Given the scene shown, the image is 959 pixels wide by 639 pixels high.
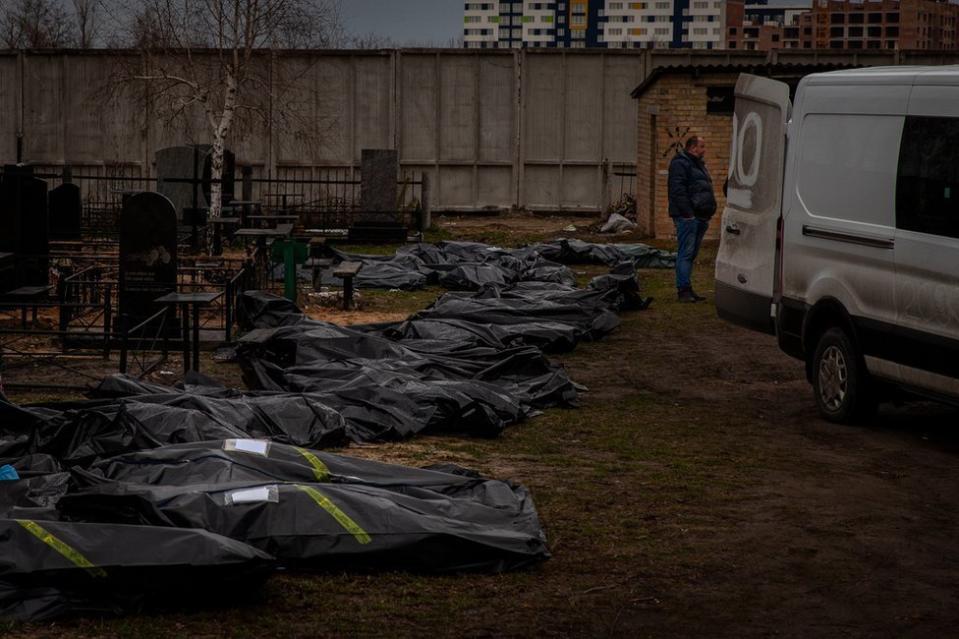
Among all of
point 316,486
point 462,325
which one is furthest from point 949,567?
point 462,325

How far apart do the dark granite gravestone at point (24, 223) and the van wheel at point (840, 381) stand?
31.8 feet

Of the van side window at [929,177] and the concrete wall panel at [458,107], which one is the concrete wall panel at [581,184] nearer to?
the concrete wall panel at [458,107]

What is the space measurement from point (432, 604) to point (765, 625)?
4.92 feet

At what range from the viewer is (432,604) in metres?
6.80

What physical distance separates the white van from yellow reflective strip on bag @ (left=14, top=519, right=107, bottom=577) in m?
6.06

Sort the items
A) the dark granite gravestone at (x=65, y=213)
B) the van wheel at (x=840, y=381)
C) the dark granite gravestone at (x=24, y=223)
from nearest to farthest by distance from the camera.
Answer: the van wheel at (x=840, y=381), the dark granite gravestone at (x=24, y=223), the dark granite gravestone at (x=65, y=213)

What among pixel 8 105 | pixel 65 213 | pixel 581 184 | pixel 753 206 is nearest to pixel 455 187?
pixel 581 184

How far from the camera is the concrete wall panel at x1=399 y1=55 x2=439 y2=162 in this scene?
1452 inches

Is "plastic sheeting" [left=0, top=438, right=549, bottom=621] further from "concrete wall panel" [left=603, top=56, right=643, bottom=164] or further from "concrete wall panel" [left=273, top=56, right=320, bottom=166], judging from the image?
"concrete wall panel" [left=603, top=56, right=643, bottom=164]

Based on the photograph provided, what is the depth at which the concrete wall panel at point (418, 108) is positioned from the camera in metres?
36.9

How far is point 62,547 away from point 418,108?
31272mm

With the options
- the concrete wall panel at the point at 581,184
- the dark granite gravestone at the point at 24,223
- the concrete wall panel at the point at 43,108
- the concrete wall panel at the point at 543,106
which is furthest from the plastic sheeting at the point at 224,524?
the concrete wall panel at the point at 43,108

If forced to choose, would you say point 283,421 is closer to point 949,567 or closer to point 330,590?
point 330,590

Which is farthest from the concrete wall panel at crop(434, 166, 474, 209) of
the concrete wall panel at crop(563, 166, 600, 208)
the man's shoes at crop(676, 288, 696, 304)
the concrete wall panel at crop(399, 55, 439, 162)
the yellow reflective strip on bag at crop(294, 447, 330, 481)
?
the yellow reflective strip on bag at crop(294, 447, 330, 481)
